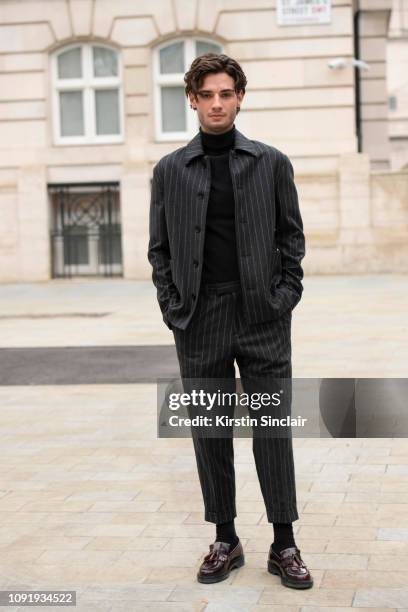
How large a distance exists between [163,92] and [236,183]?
20230mm

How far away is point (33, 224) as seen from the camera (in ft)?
78.6

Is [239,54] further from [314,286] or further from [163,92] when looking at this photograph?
[314,286]

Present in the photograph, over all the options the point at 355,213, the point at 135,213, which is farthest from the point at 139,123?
the point at 355,213

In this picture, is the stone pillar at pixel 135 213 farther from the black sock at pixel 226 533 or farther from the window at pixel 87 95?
the black sock at pixel 226 533

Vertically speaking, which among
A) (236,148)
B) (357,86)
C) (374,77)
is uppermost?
(374,77)

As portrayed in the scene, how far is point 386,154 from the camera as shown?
2806 centimetres

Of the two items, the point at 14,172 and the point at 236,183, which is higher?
the point at 14,172

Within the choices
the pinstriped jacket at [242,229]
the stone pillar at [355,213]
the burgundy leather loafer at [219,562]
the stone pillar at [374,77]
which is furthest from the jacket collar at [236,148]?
the stone pillar at [374,77]

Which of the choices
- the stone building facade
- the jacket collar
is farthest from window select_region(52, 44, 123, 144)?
the jacket collar

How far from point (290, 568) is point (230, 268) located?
1.19 metres

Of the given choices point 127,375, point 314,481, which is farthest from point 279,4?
point 314,481

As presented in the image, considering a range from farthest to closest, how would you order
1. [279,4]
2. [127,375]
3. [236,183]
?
[279,4], [127,375], [236,183]

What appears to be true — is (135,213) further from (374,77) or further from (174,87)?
(374,77)

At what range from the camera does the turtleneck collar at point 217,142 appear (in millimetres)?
4430
